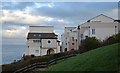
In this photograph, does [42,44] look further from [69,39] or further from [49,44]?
[69,39]

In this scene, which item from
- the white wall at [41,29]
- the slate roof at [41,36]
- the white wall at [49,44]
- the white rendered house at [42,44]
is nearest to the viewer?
the white rendered house at [42,44]

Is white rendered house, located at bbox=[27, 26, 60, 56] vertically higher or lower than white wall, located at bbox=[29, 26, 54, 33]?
lower

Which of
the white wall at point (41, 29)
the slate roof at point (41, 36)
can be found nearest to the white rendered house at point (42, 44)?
the slate roof at point (41, 36)

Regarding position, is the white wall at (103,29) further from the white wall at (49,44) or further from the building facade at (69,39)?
the white wall at (49,44)

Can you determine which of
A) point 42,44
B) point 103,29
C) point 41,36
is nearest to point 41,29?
point 41,36

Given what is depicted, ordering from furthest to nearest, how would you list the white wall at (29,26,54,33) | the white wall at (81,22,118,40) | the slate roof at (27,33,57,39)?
the white wall at (29,26,54,33)
the slate roof at (27,33,57,39)
the white wall at (81,22,118,40)

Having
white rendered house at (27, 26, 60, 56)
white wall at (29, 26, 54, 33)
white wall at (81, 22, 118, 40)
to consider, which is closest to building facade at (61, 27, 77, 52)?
white rendered house at (27, 26, 60, 56)

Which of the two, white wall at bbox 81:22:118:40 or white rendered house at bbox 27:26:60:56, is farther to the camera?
white rendered house at bbox 27:26:60:56

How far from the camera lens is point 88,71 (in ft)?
62.3

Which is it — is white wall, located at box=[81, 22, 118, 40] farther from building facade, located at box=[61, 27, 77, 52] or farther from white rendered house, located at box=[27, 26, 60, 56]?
white rendered house, located at box=[27, 26, 60, 56]

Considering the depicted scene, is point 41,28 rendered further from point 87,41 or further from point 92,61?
point 92,61

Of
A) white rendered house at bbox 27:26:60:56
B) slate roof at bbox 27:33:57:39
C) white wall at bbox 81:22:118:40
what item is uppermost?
white wall at bbox 81:22:118:40

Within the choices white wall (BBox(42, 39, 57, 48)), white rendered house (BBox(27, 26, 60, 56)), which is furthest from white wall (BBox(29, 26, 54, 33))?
white wall (BBox(42, 39, 57, 48))

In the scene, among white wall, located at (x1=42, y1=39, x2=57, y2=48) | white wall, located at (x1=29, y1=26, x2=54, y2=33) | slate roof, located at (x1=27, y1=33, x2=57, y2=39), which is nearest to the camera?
white wall, located at (x1=42, y1=39, x2=57, y2=48)
